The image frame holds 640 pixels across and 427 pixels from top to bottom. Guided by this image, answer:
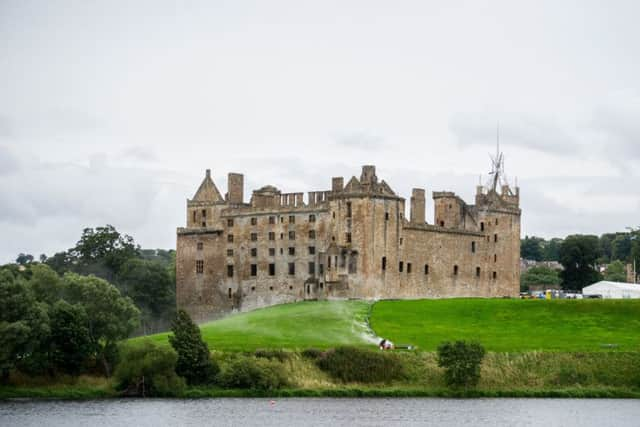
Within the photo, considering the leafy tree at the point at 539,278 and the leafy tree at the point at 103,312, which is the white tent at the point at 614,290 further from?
the leafy tree at the point at 103,312

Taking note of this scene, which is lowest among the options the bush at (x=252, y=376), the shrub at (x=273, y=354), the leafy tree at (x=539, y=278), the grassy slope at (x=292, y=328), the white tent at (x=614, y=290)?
the bush at (x=252, y=376)

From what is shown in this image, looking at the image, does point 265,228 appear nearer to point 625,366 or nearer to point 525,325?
A: point 525,325

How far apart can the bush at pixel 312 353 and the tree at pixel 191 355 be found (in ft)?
19.6

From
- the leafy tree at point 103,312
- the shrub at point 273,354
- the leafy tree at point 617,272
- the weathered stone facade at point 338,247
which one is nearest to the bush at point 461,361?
the shrub at point 273,354

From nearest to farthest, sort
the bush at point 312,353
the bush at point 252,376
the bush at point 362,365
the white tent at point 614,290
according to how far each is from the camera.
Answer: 1. the bush at point 252,376
2. the bush at point 362,365
3. the bush at point 312,353
4. the white tent at point 614,290

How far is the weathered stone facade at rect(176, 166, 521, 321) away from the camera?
353 ft

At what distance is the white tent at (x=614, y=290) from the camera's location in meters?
118

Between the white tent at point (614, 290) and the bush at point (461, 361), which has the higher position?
the white tent at point (614, 290)

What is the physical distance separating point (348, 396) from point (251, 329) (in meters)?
17.2

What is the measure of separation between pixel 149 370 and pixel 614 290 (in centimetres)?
5511

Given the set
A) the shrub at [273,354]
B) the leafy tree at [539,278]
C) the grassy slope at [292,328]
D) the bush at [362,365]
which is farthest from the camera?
the leafy tree at [539,278]

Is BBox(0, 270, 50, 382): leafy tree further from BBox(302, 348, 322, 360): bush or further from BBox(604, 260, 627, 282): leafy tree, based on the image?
BBox(604, 260, 627, 282): leafy tree

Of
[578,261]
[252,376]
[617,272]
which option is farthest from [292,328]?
[617,272]

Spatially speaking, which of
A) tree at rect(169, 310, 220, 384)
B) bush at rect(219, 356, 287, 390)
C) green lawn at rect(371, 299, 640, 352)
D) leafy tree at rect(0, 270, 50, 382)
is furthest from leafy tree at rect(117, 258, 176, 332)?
bush at rect(219, 356, 287, 390)
